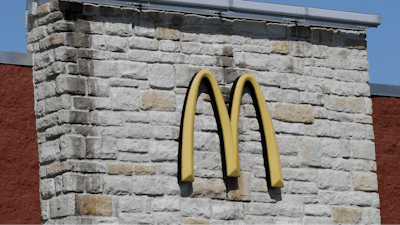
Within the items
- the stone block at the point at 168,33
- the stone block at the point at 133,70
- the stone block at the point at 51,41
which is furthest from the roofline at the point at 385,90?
the stone block at the point at 51,41

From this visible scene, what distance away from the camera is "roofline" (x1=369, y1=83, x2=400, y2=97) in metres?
8.57

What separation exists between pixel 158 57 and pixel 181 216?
1741 mm

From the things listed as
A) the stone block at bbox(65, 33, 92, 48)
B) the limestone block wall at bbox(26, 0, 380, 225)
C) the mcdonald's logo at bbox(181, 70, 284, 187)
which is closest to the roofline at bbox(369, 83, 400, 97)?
the limestone block wall at bbox(26, 0, 380, 225)

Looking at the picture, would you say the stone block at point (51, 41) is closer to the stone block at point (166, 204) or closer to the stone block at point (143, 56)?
the stone block at point (143, 56)

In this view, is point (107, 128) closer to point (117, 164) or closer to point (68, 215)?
point (117, 164)

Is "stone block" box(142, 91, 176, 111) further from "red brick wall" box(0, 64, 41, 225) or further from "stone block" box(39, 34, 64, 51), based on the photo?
"red brick wall" box(0, 64, 41, 225)

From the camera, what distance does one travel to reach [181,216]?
6578mm

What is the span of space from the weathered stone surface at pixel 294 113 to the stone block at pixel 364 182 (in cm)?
89

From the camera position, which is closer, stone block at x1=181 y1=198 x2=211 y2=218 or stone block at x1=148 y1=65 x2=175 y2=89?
stone block at x1=181 y1=198 x2=211 y2=218

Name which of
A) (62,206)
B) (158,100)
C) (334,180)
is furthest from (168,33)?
(334,180)

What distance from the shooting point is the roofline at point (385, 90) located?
857cm

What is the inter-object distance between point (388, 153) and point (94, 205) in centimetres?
429

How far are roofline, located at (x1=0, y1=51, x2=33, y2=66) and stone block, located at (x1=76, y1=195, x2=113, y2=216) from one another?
1676mm

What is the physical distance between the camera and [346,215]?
7371mm
